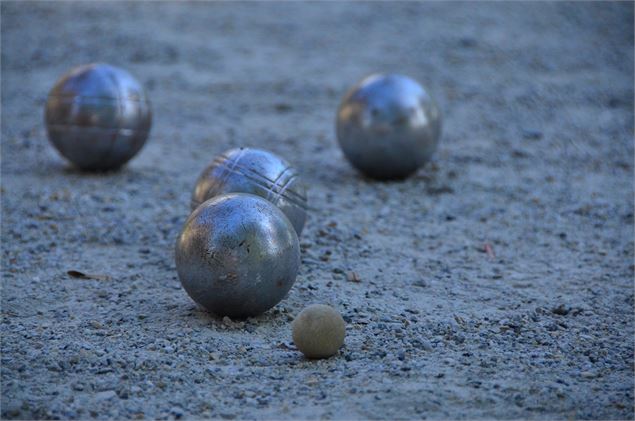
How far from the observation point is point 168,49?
1602cm

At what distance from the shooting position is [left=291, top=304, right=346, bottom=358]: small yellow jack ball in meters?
5.46

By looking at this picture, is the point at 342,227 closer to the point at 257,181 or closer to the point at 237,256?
the point at 257,181

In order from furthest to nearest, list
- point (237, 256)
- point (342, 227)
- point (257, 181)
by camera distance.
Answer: point (342, 227)
point (257, 181)
point (237, 256)

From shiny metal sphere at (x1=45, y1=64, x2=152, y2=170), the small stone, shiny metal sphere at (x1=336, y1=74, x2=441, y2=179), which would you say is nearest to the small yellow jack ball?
the small stone

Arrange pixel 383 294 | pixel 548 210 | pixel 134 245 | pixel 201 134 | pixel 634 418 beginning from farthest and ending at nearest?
1. pixel 201 134
2. pixel 548 210
3. pixel 134 245
4. pixel 383 294
5. pixel 634 418

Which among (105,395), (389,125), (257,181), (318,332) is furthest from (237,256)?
(389,125)

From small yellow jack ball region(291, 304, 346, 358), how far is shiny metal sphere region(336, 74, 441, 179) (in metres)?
4.37

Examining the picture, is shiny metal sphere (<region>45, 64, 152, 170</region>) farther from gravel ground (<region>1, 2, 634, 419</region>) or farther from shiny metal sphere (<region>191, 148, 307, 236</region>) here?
shiny metal sphere (<region>191, 148, 307, 236</region>)

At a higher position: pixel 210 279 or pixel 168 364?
pixel 210 279

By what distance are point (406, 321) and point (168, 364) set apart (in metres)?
1.74

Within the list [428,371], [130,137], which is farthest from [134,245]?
[428,371]

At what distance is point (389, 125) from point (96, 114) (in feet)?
10.4

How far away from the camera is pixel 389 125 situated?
9578 millimetres

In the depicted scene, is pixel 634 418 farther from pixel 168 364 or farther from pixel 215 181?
pixel 215 181
